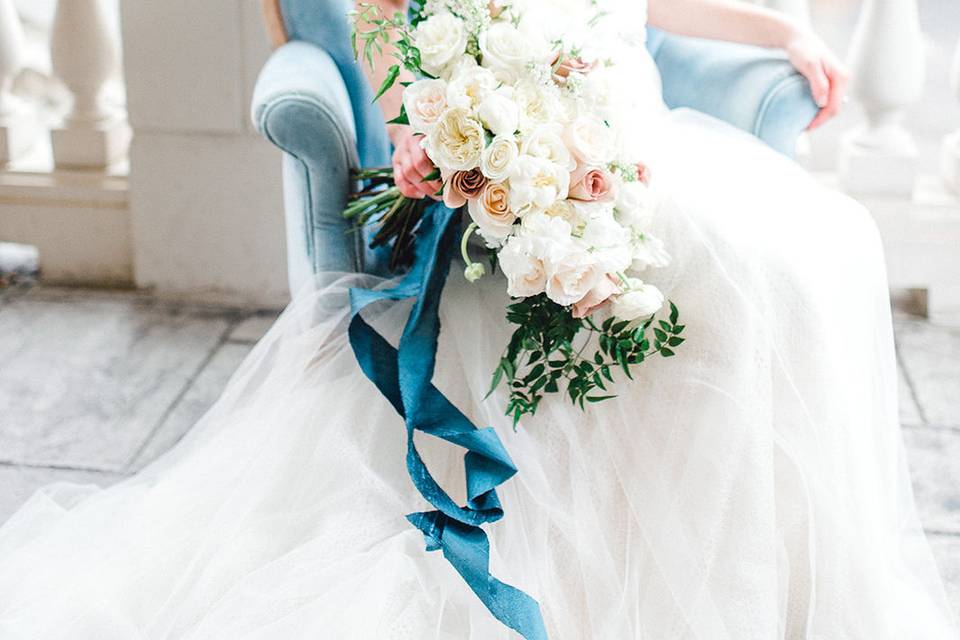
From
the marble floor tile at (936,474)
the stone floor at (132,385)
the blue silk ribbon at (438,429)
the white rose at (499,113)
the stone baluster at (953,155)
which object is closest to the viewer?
the white rose at (499,113)

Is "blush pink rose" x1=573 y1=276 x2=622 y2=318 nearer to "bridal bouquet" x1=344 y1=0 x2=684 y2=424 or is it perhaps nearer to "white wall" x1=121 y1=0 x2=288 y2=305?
"bridal bouquet" x1=344 y1=0 x2=684 y2=424

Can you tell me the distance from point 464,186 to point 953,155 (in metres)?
1.89

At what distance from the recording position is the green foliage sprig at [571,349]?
4.77ft

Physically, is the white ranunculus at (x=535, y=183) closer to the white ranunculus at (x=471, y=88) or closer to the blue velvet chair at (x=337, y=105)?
the white ranunculus at (x=471, y=88)

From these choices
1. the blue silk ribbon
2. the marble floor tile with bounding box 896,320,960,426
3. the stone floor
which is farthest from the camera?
the marble floor tile with bounding box 896,320,960,426

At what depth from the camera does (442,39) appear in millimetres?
1347

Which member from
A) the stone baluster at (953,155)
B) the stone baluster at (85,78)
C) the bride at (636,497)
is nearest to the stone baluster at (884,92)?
the stone baluster at (953,155)

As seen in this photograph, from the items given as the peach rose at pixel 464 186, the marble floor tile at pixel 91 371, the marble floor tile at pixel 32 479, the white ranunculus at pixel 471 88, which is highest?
the white ranunculus at pixel 471 88

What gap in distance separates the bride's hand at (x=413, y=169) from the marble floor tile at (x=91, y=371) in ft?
3.15

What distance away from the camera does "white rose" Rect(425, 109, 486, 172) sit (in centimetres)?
132

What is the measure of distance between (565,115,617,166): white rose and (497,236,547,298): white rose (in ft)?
0.38

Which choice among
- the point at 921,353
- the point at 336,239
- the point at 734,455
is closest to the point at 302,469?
the point at 336,239

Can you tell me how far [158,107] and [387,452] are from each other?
144 centimetres

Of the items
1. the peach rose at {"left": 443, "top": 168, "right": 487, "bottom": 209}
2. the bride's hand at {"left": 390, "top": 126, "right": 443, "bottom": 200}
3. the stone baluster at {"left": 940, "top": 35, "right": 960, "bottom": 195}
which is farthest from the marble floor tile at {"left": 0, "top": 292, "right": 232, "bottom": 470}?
the stone baluster at {"left": 940, "top": 35, "right": 960, "bottom": 195}
